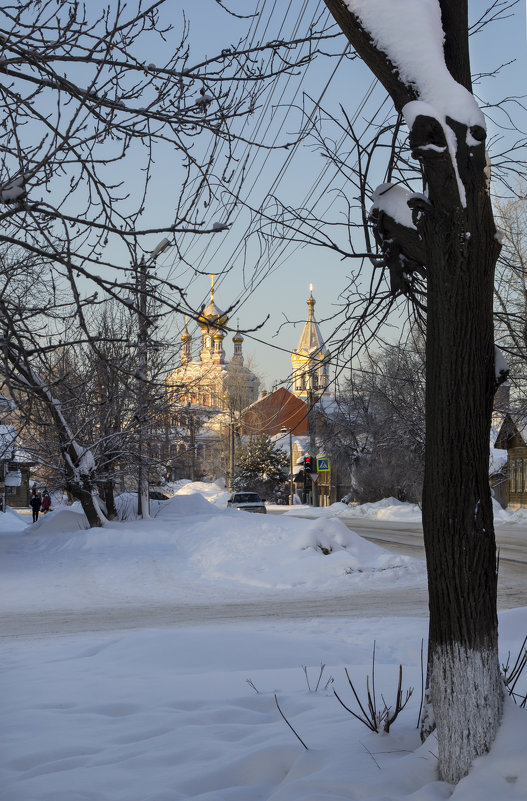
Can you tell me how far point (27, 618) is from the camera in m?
12.1

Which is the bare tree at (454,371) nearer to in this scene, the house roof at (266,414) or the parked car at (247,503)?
the house roof at (266,414)

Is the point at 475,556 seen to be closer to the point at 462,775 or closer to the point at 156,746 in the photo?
the point at 462,775

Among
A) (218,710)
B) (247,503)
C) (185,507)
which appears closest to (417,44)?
(218,710)

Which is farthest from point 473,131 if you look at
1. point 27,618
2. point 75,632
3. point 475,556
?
point 27,618

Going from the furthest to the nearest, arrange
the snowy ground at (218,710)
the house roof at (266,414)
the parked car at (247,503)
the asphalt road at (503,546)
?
the parked car at (247,503) < the house roof at (266,414) < the asphalt road at (503,546) < the snowy ground at (218,710)

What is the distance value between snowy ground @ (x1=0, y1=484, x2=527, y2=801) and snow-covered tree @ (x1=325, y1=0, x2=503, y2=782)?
0.99 ft

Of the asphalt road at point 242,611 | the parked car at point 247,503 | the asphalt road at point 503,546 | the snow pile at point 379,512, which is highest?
the parked car at point 247,503

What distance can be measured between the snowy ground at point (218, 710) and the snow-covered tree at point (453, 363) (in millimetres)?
301

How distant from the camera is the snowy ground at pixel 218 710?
155 inches

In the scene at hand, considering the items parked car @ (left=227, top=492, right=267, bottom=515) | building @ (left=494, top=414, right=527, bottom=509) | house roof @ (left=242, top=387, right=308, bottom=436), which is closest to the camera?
house roof @ (left=242, top=387, right=308, bottom=436)

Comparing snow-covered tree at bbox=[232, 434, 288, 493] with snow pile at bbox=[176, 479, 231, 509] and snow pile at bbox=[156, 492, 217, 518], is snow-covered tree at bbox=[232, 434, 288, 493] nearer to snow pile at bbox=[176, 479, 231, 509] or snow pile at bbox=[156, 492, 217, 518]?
snow pile at bbox=[176, 479, 231, 509]

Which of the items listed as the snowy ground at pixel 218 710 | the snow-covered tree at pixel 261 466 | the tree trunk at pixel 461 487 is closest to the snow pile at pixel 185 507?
the snowy ground at pixel 218 710

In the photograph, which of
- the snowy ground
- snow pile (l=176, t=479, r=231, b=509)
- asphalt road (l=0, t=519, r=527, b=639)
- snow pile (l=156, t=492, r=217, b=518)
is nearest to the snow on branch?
the snowy ground

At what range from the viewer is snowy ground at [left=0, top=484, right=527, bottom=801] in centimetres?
394
